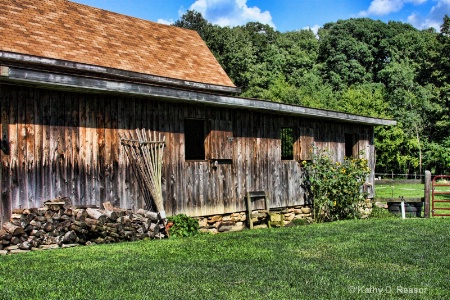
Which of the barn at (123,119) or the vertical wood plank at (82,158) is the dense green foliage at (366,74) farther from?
the vertical wood plank at (82,158)

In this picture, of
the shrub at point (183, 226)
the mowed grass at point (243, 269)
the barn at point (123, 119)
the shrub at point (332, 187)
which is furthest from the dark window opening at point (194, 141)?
the mowed grass at point (243, 269)

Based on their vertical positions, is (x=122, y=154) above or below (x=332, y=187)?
above

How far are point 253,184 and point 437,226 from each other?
15.1 feet

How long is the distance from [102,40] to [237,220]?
630 centimetres

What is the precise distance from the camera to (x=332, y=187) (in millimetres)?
14930

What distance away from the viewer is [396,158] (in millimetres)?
36625

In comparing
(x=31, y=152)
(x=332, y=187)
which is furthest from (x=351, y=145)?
(x=31, y=152)

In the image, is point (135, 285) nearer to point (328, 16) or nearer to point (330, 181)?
point (330, 181)

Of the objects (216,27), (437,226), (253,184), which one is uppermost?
(216,27)

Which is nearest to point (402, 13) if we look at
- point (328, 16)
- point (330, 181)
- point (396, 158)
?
point (328, 16)

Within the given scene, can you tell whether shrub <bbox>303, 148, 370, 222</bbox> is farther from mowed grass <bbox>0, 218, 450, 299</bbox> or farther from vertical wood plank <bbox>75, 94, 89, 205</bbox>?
vertical wood plank <bbox>75, 94, 89, 205</bbox>

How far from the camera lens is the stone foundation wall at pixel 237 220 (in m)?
12.4

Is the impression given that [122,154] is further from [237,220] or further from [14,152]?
[237,220]

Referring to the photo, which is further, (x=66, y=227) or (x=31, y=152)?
(x=31, y=152)
